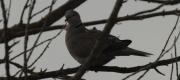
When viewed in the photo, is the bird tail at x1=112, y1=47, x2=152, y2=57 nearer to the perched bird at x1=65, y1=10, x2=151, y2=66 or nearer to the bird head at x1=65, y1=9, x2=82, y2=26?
the perched bird at x1=65, y1=10, x2=151, y2=66

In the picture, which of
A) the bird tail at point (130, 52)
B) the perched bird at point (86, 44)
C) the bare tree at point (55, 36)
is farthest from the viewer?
the bird tail at point (130, 52)

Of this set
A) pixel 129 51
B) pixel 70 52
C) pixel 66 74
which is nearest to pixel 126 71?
pixel 66 74

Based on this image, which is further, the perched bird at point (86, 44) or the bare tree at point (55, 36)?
the perched bird at point (86, 44)

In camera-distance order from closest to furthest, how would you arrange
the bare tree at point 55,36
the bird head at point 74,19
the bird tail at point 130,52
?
1. the bare tree at point 55,36
2. the bird tail at point 130,52
3. the bird head at point 74,19

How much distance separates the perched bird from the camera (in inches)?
200

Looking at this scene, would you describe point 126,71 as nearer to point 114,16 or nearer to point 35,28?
point 35,28

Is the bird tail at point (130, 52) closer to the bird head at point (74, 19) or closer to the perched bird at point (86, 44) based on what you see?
the perched bird at point (86, 44)

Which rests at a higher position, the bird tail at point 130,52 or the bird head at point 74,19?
the bird head at point 74,19

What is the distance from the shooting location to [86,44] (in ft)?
18.1

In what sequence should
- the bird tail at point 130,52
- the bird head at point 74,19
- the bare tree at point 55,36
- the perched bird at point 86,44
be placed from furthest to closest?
the bird head at point 74,19 < the bird tail at point 130,52 < the perched bird at point 86,44 < the bare tree at point 55,36

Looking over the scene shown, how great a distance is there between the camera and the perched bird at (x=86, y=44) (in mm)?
5082

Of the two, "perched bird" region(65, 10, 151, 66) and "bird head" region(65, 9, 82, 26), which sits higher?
"bird head" region(65, 9, 82, 26)

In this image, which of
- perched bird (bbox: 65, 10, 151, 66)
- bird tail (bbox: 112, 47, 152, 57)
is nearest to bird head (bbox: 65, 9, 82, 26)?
perched bird (bbox: 65, 10, 151, 66)

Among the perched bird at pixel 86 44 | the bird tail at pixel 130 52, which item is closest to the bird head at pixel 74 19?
the perched bird at pixel 86 44
